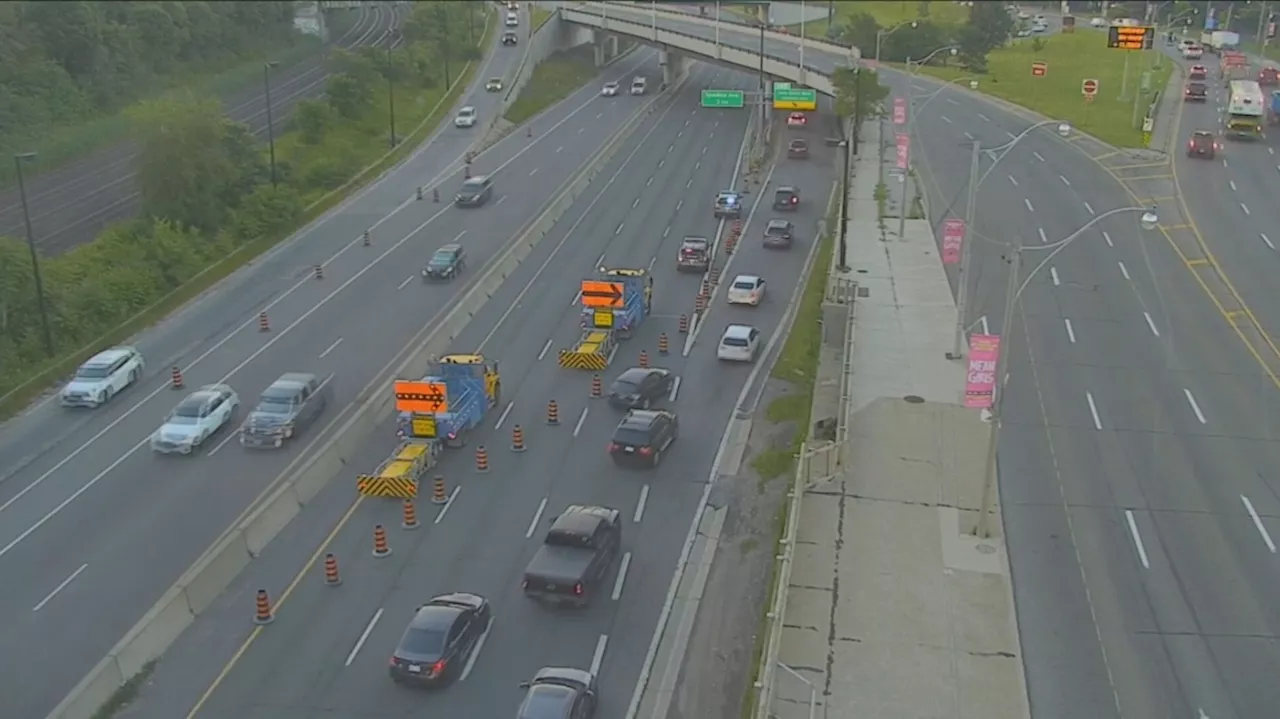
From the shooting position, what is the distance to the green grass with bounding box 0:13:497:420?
1738 inches

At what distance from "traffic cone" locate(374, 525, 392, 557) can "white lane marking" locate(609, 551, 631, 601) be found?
5923mm

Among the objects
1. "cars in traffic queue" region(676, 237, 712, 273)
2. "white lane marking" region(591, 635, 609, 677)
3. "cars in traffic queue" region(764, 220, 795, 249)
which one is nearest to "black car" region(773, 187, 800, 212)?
"cars in traffic queue" region(764, 220, 795, 249)

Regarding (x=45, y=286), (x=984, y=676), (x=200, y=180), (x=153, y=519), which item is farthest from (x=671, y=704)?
(x=200, y=180)

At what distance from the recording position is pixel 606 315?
4784 centimetres

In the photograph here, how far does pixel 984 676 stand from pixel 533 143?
70.6 metres

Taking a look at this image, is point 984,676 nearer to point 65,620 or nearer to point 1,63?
point 65,620

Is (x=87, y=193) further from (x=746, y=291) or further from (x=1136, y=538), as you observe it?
(x=1136, y=538)

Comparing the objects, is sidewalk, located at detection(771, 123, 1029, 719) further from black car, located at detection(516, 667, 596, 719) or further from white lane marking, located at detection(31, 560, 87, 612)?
white lane marking, located at detection(31, 560, 87, 612)

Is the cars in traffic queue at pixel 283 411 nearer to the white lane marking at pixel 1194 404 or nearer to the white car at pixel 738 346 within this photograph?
the white car at pixel 738 346

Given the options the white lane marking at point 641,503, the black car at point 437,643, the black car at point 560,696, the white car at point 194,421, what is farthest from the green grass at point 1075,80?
the black car at point 560,696

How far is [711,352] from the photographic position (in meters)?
47.3

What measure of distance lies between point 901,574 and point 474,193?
155 feet

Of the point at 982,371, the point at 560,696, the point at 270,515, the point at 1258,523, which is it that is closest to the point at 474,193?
the point at 270,515

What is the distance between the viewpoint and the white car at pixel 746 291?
52469 mm
